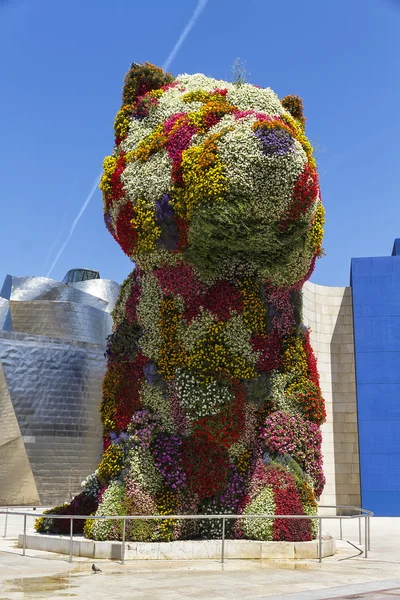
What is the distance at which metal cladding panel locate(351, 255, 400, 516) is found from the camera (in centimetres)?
2502

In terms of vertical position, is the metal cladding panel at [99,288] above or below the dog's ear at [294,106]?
above

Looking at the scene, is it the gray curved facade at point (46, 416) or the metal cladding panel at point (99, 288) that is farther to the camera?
the metal cladding panel at point (99, 288)

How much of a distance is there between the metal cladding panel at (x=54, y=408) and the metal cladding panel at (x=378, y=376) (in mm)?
10230

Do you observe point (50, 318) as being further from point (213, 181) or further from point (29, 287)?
point (213, 181)

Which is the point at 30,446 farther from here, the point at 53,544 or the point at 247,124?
the point at 247,124

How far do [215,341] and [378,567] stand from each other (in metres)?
4.41

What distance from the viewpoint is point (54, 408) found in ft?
84.0

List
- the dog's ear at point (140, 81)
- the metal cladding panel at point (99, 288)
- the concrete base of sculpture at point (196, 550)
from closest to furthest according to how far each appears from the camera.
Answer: the concrete base of sculpture at point (196, 550), the dog's ear at point (140, 81), the metal cladding panel at point (99, 288)

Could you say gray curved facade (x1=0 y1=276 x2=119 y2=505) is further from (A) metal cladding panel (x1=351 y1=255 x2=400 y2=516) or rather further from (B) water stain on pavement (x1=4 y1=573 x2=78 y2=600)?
(B) water stain on pavement (x1=4 y1=573 x2=78 y2=600)

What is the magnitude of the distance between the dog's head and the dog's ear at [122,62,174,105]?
0.02 m

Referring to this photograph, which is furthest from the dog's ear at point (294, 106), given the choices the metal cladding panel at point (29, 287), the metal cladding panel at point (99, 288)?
the metal cladding panel at point (99, 288)

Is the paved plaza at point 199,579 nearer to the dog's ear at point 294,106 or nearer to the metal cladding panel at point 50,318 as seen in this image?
the dog's ear at point 294,106

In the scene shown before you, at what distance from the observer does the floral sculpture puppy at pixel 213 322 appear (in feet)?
36.4

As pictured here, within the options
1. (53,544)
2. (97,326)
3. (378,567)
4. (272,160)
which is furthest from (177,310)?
(97,326)
